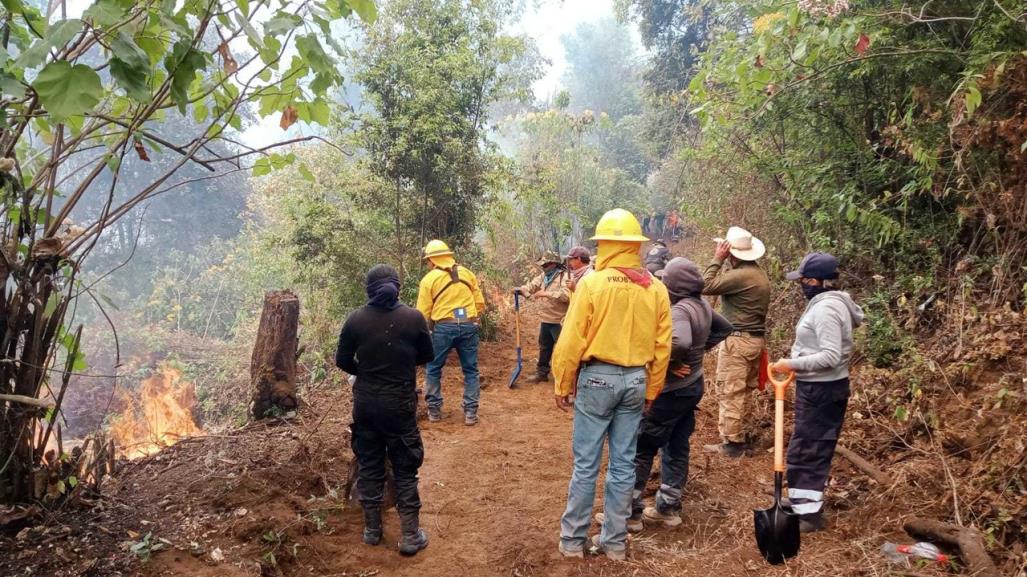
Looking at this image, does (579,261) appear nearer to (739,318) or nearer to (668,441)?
(739,318)

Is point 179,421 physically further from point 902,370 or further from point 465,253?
point 902,370

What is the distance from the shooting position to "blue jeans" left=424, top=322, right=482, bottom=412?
6.57 metres

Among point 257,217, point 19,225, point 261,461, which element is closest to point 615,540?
point 261,461

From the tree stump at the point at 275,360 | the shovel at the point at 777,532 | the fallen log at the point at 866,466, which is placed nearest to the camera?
the shovel at the point at 777,532

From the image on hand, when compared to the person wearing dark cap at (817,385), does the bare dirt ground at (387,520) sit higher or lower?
lower

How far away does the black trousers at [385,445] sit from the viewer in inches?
157

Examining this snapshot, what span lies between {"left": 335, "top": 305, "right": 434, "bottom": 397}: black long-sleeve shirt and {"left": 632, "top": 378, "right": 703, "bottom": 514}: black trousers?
5.75 feet

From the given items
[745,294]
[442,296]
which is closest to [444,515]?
[442,296]

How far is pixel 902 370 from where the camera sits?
5203 mm

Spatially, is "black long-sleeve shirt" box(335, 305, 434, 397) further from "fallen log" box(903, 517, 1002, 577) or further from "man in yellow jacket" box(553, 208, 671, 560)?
"fallen log" box(903, 517, 1002, 577)

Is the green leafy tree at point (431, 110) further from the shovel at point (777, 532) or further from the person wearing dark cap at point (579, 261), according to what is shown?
the shovel at point (777, 532)

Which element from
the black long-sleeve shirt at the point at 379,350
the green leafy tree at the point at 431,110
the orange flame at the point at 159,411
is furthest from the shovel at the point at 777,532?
the orange flame at the point at 159,411

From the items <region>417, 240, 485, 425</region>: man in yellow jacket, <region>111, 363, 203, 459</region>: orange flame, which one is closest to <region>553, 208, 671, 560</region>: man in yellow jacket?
<region>417, 240, 485, 425</region>: man in yellow jacket

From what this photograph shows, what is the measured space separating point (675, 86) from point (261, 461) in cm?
1527
